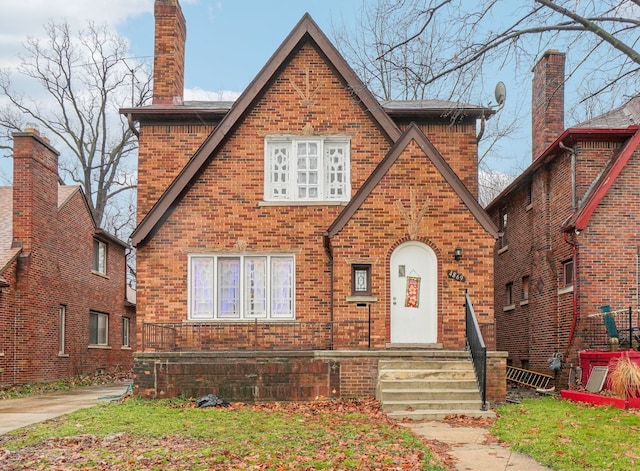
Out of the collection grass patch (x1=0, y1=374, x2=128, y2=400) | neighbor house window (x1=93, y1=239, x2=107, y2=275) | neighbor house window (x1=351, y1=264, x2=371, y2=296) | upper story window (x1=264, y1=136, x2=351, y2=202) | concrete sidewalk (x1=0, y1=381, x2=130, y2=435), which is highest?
upper story window (x1=264, y1=136, x2=351, y2=202)

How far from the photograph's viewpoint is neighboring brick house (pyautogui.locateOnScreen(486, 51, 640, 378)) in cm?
1638

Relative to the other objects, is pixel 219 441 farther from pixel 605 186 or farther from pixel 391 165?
pixel 605 186

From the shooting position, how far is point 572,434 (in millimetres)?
9852

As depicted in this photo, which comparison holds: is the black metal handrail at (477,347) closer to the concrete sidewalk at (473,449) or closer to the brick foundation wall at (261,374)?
the brick foundation wall at (261,374)

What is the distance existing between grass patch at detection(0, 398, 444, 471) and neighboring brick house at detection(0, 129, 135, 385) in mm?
8324

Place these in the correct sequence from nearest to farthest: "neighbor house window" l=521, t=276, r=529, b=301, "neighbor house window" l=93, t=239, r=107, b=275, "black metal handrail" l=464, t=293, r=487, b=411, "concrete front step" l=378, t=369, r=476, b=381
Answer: "black metal handrail" l=464, t=293, r=487, b=411
"concrete front step" l=378, t=369, r=476, b=381
"neighbor house window" l=521, t=276, r=529, b=301
"neighbor house window" l=93, t=239, r=107, b=275

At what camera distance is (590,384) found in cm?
1470

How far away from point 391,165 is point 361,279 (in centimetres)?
247

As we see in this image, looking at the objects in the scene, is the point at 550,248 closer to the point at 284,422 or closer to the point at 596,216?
the point at 596,216

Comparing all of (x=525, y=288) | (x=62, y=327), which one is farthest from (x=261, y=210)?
(x=62, y=327)

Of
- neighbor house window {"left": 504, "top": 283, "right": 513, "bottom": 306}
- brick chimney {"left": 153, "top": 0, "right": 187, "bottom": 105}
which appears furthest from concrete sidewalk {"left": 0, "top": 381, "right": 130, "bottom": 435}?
neighbor house window {"left": 504, "top": 283, "right": 513, "bottom": 306}

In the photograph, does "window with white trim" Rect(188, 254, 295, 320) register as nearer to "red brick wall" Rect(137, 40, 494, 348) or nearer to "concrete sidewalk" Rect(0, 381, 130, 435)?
"red brick wall" Rect(137, 40, 494, 348)

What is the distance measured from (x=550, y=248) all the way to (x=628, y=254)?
2.35 meters

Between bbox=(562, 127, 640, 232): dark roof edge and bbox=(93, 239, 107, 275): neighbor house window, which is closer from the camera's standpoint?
bbox=(562, 127, 640, 232): dark roof edge
